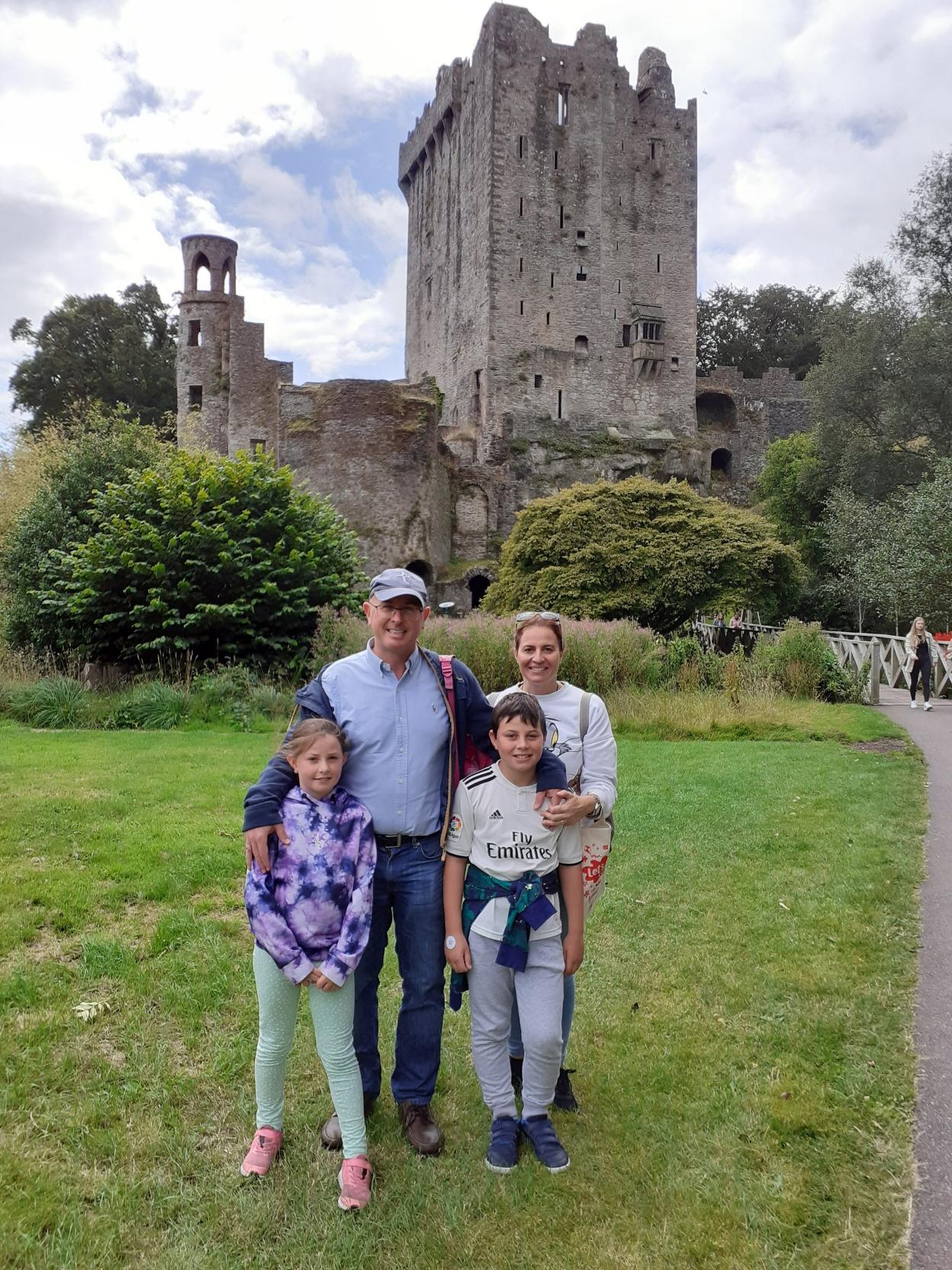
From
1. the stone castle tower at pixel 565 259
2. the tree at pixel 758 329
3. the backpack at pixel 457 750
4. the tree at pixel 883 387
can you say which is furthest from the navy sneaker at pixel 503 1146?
the tree at pixel 758 329

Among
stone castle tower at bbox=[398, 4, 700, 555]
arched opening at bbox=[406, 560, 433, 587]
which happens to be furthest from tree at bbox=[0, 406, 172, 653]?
stone castle tower at bbox=[398, 4, 700, 555]

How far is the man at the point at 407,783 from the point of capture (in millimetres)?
2980

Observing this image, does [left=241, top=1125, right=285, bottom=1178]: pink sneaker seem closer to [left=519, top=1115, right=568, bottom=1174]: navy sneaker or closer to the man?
the man

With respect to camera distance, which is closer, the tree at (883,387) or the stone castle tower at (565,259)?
the tree at (883,387)

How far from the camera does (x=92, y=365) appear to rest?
44.4m

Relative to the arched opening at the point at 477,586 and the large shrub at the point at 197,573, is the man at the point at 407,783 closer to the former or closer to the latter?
the large shrub at the point at 197,573

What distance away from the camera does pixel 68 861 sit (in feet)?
18.2

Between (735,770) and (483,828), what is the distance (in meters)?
7.03

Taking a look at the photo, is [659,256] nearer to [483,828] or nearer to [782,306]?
[782,306]

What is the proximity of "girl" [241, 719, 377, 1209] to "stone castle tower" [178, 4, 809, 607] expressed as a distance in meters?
31.0

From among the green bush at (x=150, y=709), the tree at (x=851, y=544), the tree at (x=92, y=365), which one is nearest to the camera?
the green bush at (x=150, y=709)

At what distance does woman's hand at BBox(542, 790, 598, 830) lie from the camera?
287 centimetres

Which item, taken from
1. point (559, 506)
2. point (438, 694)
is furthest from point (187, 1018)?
point (559, 506)

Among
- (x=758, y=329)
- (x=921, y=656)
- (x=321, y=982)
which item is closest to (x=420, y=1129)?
(x=321, y=982)
